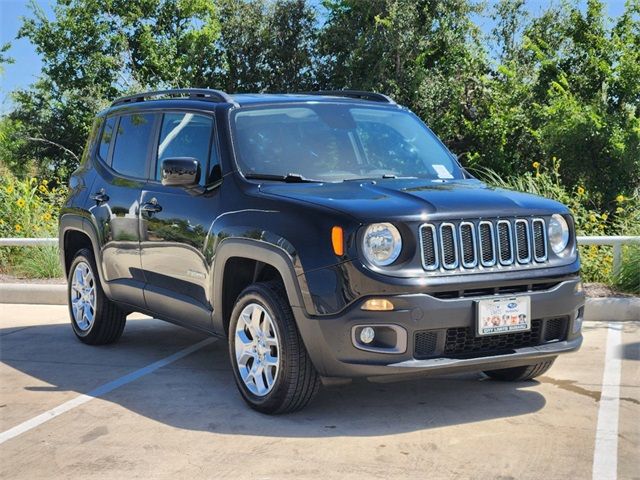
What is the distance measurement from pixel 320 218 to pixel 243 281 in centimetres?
105

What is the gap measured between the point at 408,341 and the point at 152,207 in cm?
Answer: 251

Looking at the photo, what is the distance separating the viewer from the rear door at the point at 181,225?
6230mm

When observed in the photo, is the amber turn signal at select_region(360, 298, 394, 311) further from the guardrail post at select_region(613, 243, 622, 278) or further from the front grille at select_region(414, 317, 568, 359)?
the guardrail post at select_region(613, 243, 622, 278)

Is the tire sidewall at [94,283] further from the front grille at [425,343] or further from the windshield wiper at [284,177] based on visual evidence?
the front grille at [425,343]

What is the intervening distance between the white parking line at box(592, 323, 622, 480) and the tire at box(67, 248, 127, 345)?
153 inches

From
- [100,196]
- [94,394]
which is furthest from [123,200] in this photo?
[94,394]

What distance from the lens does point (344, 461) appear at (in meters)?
4.79

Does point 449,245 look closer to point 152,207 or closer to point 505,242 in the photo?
point 505,242

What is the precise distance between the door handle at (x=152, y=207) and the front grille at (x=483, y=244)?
2309 mm

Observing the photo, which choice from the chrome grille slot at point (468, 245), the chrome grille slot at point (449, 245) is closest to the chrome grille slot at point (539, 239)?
the chrome grille slot at point (468, 245)

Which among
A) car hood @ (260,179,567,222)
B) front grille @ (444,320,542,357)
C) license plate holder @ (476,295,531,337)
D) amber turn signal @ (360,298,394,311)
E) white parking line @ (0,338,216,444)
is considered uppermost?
car hood @ (260,179,567,222)

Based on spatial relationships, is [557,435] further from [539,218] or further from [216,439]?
[216,439]

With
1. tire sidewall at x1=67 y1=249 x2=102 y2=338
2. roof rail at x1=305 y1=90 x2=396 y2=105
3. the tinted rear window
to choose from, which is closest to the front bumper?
roof rail at x1=305 y1=90 x2=396 y2=105

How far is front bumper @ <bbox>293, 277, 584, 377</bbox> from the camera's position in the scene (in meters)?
5.05
